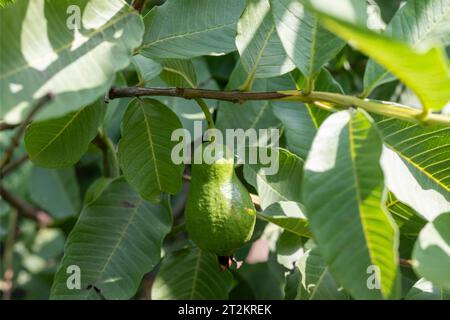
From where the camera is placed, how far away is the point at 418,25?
3.43 feet

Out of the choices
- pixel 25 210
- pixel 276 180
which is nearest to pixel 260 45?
pixel 276 180

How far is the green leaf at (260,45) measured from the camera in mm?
1122

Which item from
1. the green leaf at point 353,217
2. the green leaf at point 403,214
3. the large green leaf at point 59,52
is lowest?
the green leaf at point 403,214

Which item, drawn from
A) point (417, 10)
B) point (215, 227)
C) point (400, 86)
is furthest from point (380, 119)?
point (400, 86)

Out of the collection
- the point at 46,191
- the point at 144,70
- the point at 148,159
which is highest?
the point at 144,70

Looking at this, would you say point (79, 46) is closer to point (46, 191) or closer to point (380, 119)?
point (380, 119)

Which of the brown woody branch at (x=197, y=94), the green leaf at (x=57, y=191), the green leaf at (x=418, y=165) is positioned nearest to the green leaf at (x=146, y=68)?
the brown woody branch at (x=197, y=94)

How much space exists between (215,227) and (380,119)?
1.10 feet

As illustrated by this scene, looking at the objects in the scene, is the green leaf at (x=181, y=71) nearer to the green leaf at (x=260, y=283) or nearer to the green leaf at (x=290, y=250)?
the green leaf at (x=290, y=250)

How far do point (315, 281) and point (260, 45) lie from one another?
439 millimetres

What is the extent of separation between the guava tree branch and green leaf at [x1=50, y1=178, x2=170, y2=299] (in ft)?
0.90

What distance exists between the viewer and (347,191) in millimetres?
845

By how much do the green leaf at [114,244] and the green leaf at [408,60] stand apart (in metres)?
0.63
